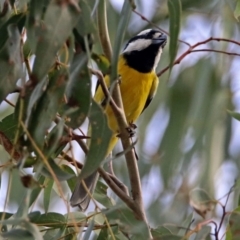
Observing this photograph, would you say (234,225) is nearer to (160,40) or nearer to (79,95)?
(79,95)

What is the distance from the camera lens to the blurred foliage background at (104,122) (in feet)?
2.80

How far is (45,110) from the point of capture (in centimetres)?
86

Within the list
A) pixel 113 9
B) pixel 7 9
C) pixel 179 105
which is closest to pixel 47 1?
pixel 7 9

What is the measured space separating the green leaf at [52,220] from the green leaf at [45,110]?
1.17 feet

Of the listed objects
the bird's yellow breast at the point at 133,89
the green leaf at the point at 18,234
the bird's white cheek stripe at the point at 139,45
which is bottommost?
the green leaf at the point at 18,234

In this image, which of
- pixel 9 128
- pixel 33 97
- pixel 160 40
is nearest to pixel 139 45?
pixel 160 40

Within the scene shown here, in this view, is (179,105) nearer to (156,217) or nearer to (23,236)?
(156,217)

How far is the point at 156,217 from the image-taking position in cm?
230

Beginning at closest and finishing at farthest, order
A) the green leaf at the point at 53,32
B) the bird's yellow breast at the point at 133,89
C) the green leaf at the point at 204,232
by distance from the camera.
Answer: the green leaf at the point at 53,32 → the green leaf at the point at 204,232 → the bird's yellow breast at the point at 133,89

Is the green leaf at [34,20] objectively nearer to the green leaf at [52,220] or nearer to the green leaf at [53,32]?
the green leaf at [53,32]

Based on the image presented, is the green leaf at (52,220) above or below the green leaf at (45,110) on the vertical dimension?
below

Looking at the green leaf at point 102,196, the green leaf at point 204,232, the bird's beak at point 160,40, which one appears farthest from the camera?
the bird's beak at point 160,40

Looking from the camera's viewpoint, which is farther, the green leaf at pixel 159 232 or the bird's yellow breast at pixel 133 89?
→ the bird's yellow breast at pixel 133 89

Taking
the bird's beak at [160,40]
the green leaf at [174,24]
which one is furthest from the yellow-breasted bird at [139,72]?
the green leaf at [174,24]
